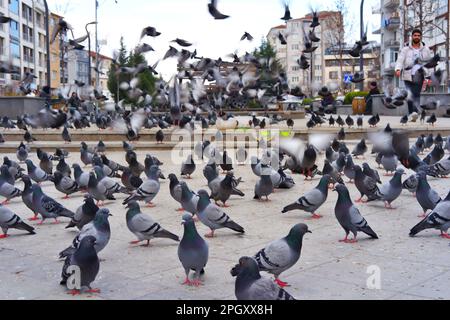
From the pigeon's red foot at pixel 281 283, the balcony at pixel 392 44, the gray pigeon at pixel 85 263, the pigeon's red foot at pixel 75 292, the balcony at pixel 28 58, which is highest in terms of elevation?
the balcony at pixel 392 44

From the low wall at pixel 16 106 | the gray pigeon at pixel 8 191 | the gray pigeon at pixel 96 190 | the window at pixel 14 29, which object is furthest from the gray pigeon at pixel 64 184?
the window at pixel 14 29

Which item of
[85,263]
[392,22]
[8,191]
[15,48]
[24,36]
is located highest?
[392,22]

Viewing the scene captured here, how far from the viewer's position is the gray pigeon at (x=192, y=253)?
473 centimetres

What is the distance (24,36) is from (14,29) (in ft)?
11.3

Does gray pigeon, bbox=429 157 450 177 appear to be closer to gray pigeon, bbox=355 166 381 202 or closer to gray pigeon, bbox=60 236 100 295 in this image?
gray pigeon, bbox=355 166 381 202

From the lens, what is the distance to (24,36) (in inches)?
2581

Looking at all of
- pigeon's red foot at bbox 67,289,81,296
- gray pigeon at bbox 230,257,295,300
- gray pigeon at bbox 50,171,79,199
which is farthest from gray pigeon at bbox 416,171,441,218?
gray pigeon at bbox 50,171,79,199

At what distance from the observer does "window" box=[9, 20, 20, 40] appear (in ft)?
200

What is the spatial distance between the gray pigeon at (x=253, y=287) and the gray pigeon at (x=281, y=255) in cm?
73

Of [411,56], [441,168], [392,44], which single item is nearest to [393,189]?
[441,168]

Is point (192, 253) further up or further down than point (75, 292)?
further up

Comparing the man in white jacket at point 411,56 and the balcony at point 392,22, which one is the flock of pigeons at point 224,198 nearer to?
the man in white jacket at point 411,56

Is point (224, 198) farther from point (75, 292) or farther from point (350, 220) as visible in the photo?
point (75, 292)
